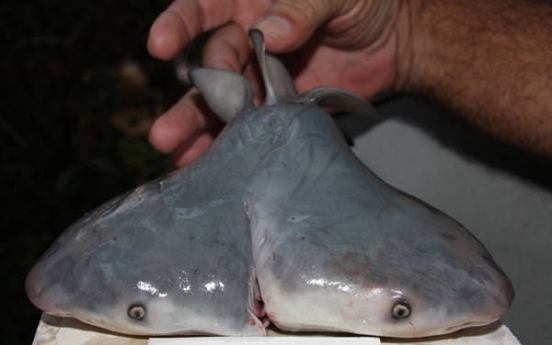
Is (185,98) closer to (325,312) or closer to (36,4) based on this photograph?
(325,312)

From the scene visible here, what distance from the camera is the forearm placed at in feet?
6.42

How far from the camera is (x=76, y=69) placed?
396cm

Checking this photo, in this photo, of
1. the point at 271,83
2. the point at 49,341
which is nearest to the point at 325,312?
the point at 49,341

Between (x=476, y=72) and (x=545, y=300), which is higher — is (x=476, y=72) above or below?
above

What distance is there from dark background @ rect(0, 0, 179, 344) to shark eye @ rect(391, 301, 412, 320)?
7.93 feet

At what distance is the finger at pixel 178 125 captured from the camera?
1.90 m

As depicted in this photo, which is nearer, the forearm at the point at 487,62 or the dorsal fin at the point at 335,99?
the dorsal fin at the point at 335,99

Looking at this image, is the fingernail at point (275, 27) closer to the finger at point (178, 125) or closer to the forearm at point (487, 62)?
the finger at point (178, 125)

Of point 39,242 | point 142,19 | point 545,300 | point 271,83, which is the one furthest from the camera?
point 142,19

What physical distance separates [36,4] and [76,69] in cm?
Answer: 45

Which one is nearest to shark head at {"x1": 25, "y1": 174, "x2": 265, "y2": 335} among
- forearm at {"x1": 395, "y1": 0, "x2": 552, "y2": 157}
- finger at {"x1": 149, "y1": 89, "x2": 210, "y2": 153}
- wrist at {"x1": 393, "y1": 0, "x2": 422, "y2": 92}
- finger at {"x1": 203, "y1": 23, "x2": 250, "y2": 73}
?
finger at {"x1": 149, "y1": 89, "x2": 210, "y2": 153}

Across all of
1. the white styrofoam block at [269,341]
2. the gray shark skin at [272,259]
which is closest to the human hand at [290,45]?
the gray shark skin at [272,259]

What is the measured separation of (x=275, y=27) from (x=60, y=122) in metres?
2.47

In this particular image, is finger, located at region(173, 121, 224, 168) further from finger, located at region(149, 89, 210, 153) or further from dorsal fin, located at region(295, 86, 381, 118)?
dorsal fin, located at region(295, 86, 381, 118)
